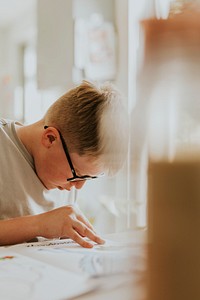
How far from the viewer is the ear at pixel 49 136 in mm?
1116

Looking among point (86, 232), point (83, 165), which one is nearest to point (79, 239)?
point (86, 232)

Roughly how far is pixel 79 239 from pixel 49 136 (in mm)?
301

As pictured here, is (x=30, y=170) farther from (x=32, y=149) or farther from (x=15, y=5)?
(x=15, y=5)

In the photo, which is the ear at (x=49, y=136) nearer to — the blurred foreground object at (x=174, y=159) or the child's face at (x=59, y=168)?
the child's face at (x=59, y=168)

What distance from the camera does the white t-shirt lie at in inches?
44.9

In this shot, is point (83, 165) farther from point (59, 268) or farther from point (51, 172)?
point (59, 268)

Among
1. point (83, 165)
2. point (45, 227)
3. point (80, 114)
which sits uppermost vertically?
point (80, 114)

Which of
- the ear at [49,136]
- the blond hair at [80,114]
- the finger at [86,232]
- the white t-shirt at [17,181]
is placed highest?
the blond hair at [80,114]

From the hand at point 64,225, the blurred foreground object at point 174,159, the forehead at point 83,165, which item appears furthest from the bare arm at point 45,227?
the blurred foreground object at point 174,159

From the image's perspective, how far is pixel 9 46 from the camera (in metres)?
5.62

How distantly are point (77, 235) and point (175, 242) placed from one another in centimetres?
71

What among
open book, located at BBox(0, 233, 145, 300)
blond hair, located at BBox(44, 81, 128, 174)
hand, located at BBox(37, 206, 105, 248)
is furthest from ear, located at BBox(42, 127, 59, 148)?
open book, located at BBox(0, 233, 145, 300)

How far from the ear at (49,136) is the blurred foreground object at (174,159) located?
86 cm

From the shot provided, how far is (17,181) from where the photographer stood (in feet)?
3.78
